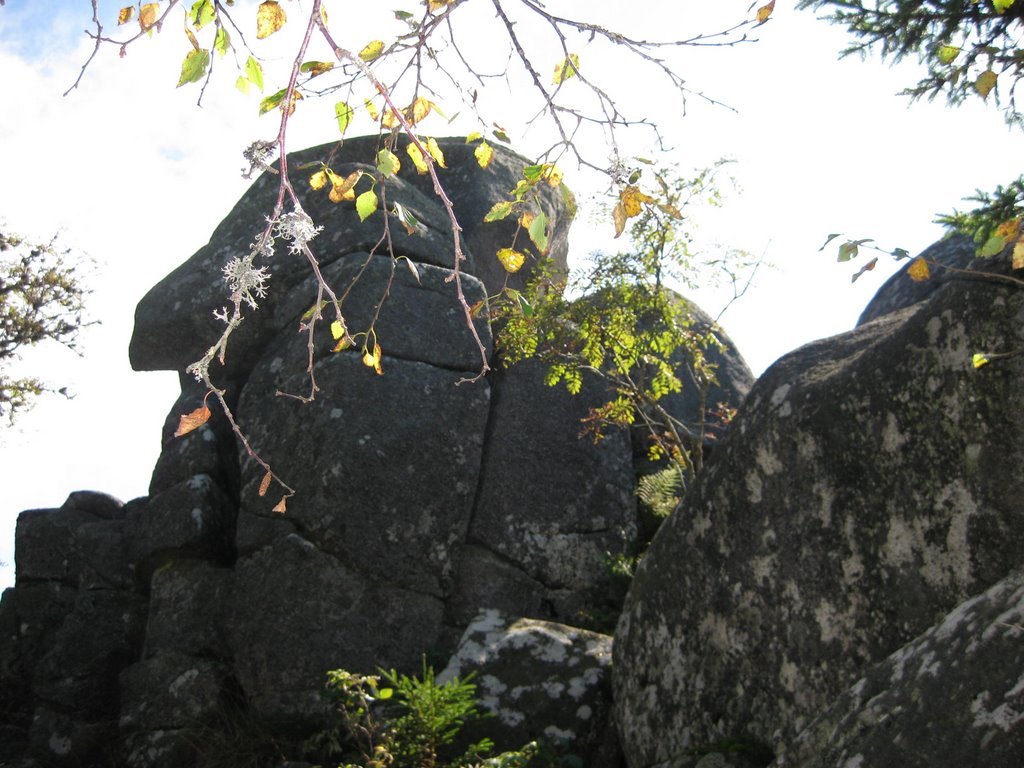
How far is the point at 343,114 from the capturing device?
4227mm

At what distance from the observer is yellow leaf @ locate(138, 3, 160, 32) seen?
3.44 meters

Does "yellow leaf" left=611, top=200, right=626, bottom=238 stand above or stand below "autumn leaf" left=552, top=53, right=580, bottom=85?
below

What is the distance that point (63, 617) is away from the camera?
38.9 ft

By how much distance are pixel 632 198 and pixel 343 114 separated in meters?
1.19

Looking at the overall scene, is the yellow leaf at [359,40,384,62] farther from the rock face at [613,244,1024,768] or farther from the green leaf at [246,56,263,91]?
the rock face at [613,244,1024,768]

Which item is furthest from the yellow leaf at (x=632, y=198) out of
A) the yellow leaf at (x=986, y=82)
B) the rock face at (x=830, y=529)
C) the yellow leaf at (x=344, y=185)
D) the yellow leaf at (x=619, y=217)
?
the yellow leaf at (x=986, y=82)

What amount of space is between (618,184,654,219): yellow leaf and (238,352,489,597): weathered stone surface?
18.7 ft

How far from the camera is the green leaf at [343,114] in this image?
425 cm

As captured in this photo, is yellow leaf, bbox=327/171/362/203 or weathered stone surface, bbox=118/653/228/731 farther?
weathered stone surface, bbox=118/653/228/731

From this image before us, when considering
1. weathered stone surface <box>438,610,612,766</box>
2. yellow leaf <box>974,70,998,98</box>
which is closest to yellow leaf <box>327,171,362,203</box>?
yellow leaf <box>974,70,998,98</box>

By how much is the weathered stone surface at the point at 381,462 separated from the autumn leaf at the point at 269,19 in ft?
20.1

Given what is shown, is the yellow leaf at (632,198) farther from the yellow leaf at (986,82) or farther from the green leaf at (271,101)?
the yellow leaf at (986,82)

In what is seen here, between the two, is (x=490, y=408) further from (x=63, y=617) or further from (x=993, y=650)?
(x=993, y=650)

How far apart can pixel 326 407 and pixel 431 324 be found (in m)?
1.44
